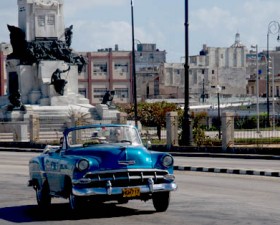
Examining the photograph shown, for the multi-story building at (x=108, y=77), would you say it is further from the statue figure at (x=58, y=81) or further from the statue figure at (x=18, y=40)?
the statue figure at (x=58, y=81)

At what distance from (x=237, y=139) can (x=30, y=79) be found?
23.3m

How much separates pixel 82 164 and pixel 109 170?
18.6 inches

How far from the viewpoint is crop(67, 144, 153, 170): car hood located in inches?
667

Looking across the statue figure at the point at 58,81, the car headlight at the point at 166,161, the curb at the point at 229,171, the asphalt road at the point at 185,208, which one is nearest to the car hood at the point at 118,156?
the car headlight at the point at 166,161

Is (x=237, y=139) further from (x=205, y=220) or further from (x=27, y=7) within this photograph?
(x=205, y=220)

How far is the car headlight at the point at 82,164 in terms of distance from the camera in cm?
1688

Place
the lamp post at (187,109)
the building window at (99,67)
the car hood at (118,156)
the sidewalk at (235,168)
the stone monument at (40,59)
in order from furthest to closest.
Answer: the building window at (99,67) < the stone monument at (40,59) < the lamp post at (187,109) < the sidewalk at (235,168) < the car hood at (118,156)

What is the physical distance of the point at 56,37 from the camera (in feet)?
219

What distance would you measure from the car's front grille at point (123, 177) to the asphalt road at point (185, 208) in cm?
62

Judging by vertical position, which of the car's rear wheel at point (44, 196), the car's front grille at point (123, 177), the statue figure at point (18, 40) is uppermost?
the statue figure at point (18, 40)

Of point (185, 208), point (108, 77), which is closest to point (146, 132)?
point (185, 208)

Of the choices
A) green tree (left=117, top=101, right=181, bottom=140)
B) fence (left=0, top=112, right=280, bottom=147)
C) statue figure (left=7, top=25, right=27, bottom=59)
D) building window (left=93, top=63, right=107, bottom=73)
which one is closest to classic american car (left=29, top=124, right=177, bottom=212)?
fence (left=0, top=112, right=280, bottom=147)

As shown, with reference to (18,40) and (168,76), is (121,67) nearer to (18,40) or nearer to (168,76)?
(168,76)

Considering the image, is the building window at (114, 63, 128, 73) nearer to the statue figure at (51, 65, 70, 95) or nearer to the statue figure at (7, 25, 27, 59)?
the statue figure at (7, 25, 27, 59)
